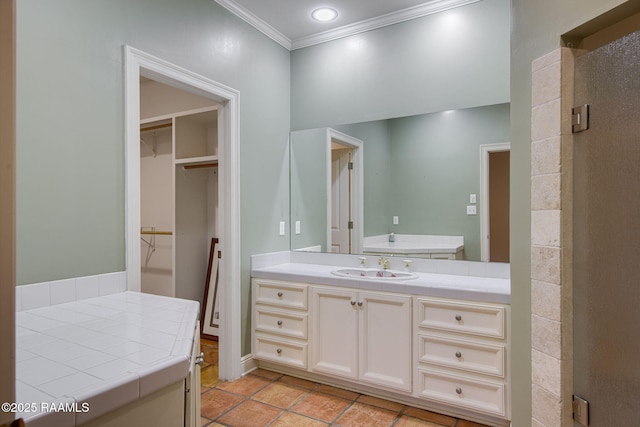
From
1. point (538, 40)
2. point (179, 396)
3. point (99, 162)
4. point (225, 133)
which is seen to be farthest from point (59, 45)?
point (538, 40)

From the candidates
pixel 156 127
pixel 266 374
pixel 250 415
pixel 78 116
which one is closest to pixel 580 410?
pixel 250 415

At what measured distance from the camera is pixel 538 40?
1.47 meters

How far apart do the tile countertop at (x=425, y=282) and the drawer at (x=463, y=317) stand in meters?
0.05

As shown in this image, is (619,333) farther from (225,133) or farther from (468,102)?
(225,133)

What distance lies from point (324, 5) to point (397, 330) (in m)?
2.39

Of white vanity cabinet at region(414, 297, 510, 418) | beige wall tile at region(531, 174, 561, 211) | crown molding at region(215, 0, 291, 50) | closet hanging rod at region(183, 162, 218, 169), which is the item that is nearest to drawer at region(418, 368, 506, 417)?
white vanity cabinet at region(414, 297, 510, 418)

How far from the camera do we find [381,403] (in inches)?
99.7

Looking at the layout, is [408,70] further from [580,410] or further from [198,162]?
[580,410]

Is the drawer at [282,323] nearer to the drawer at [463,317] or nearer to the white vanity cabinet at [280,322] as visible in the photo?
the white vanity cabinet at [280,322]

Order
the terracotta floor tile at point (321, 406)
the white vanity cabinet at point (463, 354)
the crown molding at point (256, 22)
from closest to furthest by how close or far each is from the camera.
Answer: the white vanity cabinet at point (463, 354) → the terracotta floor tile at point (321, 406) → the crown molding at point (256, 22)

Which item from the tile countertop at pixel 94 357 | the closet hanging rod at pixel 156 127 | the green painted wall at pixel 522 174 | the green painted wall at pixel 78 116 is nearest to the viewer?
the tile countertop at pixel 94 357

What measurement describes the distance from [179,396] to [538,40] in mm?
1757

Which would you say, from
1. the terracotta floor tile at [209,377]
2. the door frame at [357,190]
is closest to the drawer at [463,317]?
the door frame at [357,190]

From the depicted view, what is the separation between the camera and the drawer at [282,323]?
9.27 feet
